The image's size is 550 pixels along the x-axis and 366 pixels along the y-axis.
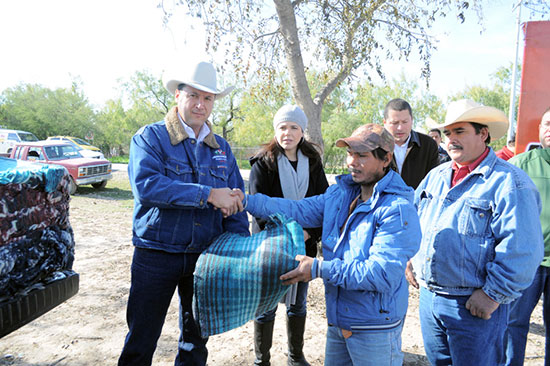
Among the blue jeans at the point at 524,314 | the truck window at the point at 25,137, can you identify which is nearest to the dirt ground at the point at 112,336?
the blue jeans at the point at 524,314

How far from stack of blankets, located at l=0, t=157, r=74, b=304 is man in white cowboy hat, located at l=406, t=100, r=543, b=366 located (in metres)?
2.34

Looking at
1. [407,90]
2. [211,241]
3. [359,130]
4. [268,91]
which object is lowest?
[211,241]

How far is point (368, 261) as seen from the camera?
1812 millimetres

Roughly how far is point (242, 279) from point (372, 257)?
670mm

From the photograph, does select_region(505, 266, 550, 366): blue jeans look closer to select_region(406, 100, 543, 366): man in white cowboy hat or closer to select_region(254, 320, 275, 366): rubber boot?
select_region(406, 100, 543, 366): man in white cowboy hat

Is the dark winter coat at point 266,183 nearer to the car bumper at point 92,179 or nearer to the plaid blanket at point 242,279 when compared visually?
the plaid blanket at point 242,279

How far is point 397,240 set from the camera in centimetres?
182

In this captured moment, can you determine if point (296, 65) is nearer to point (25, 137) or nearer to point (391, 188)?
point (391, 188)

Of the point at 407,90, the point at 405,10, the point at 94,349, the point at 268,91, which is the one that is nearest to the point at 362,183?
the point at 94,349

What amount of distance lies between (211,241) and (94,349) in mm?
1857

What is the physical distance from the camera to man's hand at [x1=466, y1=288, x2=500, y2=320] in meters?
1.99

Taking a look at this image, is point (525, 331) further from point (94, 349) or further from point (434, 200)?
point (94, 349)

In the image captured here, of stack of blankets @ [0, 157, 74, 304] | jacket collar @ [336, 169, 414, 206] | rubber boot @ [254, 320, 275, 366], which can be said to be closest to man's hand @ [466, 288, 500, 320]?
jacket collar @ [336, 169, 414, 206]

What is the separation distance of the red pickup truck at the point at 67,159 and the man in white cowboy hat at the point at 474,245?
12.8 m
